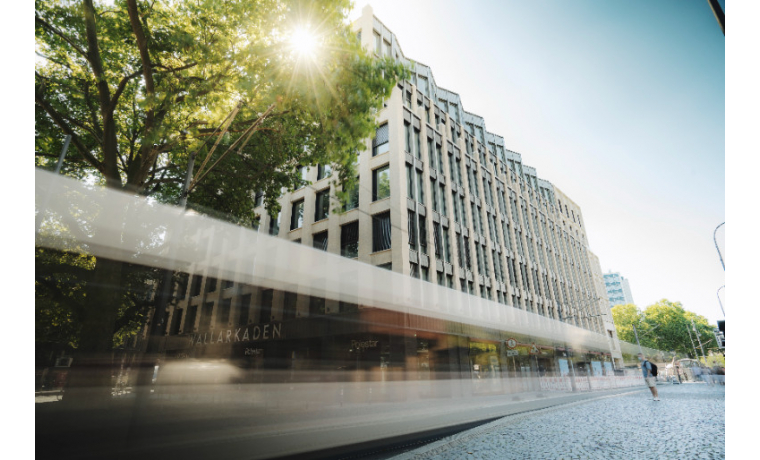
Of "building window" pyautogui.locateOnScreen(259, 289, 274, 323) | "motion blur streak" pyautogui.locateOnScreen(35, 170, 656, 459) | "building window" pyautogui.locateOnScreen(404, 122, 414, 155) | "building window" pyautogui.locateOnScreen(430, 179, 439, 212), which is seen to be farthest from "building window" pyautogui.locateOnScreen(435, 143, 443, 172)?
"building window" pyautogui.locateOnScreen(259, 289, 274, 323)

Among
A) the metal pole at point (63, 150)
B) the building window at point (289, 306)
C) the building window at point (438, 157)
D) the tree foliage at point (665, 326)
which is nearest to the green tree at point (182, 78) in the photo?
the metal pole at point (63, 150)

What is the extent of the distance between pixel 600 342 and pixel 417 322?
38.1 m

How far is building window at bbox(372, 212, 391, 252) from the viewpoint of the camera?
19.2m

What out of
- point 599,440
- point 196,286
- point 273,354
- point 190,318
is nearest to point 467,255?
point 273,354

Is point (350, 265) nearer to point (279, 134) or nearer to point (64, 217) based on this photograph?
point (279, 134)

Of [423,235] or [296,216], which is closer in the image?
[423,235]

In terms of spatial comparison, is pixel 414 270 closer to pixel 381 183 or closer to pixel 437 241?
pixel 437 241

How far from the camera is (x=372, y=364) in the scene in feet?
57.8

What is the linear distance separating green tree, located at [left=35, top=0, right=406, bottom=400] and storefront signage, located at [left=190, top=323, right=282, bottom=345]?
1193cm

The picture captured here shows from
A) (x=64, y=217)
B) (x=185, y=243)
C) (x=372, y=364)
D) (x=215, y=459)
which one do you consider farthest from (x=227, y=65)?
A: (x=372, y=364)

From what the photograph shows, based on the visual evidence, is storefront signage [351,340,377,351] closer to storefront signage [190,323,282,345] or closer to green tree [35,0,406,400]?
storefront signage [190,323,282,345]

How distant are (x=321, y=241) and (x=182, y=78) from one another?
1514 cm

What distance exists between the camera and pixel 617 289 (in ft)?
580

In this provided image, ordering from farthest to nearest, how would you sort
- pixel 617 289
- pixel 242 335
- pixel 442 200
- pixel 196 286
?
1. pixel 617 289
2. pixel 196 286
3. pixel 442 200
4. pixel 242 335
